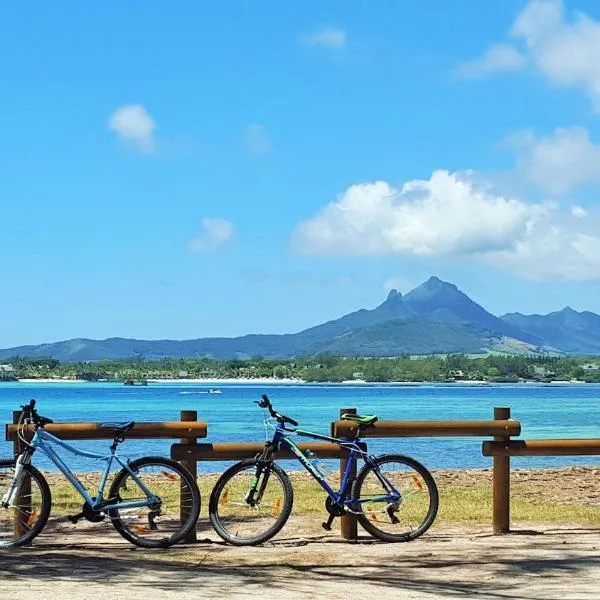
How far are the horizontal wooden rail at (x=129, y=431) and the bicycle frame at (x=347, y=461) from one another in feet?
2.21

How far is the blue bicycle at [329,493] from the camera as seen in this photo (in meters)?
9.53

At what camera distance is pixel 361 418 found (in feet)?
32.2

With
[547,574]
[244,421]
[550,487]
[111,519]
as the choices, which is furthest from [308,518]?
[244,421]

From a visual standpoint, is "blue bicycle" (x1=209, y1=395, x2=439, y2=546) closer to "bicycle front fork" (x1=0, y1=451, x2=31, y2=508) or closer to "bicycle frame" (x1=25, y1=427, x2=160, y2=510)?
"bicycle frame" (x1=25, y1=427, x2=160, y2=510)

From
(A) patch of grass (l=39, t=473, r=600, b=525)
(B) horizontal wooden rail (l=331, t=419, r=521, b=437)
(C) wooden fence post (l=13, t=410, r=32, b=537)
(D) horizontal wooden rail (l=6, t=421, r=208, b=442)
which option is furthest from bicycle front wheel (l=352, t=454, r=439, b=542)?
(C) wooden fence post (l=13, t=410, r=32, b=537)

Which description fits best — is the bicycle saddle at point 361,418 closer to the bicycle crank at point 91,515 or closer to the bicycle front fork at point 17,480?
the bicycle crank at point 91,515

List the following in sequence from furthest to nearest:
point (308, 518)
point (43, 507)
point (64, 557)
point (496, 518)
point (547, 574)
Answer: point (308, 518)
point (496, 518)
point (43, 507)
point (64, 557)
point (547, 574)

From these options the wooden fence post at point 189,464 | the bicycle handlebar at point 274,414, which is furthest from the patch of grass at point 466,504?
the wooden fence post at point 189,464

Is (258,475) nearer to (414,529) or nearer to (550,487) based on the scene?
(414,529)

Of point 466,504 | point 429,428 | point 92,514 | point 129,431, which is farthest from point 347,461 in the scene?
point 466,504

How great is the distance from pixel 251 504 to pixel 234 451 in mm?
Result: 487

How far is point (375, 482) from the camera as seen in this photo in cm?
986

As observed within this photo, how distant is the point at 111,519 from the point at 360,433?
2.23 meters

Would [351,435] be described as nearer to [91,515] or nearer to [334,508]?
[334,508]
